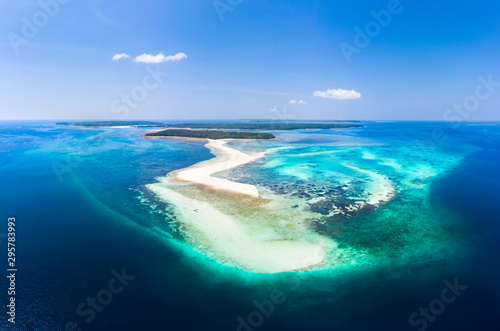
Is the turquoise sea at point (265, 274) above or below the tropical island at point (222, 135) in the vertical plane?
below

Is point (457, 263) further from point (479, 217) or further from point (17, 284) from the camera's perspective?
point (17, 284)

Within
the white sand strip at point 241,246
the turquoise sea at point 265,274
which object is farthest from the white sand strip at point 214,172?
the white sand strip at point 241,246

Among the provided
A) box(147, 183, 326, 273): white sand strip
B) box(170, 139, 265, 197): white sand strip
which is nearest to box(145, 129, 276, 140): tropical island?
box(170, 139, 265, 197): white sand strip

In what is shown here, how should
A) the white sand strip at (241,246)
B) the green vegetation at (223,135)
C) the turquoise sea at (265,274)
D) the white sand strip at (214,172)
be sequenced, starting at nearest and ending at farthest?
the turquoise sea at (265,274) → the white sand strip at (241,246) → the white sand strip at (214,172) → the green vegetation at (223,135)

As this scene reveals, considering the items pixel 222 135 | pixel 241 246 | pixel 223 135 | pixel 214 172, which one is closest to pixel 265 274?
pixel 241 246

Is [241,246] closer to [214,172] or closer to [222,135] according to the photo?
[214,172]

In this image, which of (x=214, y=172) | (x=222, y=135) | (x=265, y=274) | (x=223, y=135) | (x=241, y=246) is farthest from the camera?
(x=222, y=135)

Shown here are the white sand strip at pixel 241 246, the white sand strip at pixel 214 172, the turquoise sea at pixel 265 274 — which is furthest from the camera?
the white sand strip at pixel 214 172

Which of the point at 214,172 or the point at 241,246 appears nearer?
the point at 241,246

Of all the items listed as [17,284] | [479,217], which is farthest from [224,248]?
[479,217]

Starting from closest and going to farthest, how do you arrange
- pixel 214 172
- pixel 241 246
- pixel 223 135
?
pixel 241 246 < pixel 214 172 < pixel 223 135

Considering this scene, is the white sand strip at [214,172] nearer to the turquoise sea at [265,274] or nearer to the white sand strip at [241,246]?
the turquoise sea at [265,274]

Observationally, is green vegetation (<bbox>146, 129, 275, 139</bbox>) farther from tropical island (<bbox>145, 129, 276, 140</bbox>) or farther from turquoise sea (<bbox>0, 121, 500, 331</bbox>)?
turquoise sea (<bbox>0, 121, 500, 331</bbox>)
